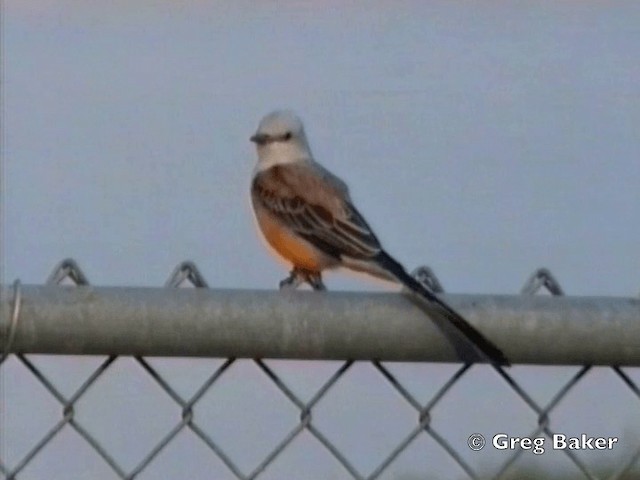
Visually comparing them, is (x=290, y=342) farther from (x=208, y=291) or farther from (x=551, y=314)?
(x=551, y=314)

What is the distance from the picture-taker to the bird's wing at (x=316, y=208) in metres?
3.28

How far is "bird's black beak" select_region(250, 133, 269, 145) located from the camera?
4.14 metres

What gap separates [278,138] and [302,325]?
2.42m

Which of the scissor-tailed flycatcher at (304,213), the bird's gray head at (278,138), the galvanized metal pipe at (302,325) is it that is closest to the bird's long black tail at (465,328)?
the galvanized metal pipe at (302,325)

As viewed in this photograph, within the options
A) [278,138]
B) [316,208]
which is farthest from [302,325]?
[278,138]

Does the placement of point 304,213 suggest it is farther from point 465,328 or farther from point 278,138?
point 465,328

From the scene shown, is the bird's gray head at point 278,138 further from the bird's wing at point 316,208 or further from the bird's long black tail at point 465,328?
the bird's long black tail at point 465,328

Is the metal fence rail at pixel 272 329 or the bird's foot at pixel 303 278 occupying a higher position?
the bird's foot at pixel 303 278

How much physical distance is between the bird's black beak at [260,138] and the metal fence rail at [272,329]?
7.47 feet

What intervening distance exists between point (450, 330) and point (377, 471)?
0.91 feet

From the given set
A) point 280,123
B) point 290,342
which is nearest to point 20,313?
point 290,342

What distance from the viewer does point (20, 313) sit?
1.73 meters

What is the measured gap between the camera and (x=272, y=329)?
177cm

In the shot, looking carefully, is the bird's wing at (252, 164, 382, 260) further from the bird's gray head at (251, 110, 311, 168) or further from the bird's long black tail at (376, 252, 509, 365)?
the bird's long black tail at (376, 252, 509, 365)
